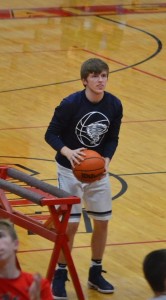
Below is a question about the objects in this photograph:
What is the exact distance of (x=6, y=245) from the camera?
5.10 metres

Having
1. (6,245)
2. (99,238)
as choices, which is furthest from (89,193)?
(6,245)

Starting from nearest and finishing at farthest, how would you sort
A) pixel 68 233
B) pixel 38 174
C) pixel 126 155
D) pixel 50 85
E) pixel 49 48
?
pixel 68 233, pixel 38 174, pixel 126 155, pixel 50 85, pixel 49 48

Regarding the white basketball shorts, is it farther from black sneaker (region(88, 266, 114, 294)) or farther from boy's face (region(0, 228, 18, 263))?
boy's face (region(0, 228, 18, 263))

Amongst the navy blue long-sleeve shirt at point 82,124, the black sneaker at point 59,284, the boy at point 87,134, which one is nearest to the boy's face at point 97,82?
the boy at point 87,134

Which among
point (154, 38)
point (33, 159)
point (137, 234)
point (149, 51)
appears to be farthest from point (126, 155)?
point (154, 38)

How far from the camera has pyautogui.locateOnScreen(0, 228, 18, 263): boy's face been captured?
510 centimetres

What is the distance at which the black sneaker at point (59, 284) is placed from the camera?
25.3ft

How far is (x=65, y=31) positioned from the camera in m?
19.3

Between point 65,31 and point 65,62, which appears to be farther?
point 65,31

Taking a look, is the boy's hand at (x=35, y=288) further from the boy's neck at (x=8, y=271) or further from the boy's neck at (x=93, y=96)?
the boy's neck at (x=93, y=96)

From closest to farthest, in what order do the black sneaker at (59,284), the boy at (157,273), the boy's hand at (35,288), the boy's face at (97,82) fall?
the boy's hand at (35,288) < the boy at (157,273) < the boy's face at (97,82) < the black sneaker at (59,284)

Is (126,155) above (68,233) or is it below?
below

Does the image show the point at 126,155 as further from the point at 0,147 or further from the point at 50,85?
the point at 50,85

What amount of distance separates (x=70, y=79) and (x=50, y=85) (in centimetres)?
50
